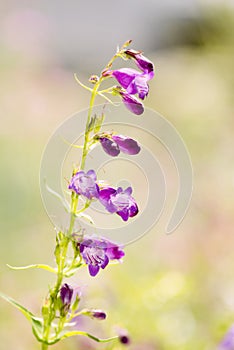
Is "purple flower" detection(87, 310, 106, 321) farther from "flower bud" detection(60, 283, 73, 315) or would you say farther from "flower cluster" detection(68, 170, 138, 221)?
"flower cluster" detection(68, 170, 138, 221)

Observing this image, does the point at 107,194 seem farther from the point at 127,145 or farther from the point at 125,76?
the point at 125,76

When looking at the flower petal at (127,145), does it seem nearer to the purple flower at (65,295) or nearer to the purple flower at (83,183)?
the purple flower at (83,183)

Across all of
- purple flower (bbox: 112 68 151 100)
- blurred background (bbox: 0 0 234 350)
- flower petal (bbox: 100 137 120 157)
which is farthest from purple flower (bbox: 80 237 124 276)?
blurred background (bbox: 0 0 234 350)

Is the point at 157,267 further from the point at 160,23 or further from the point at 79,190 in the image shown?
the point at 160,23

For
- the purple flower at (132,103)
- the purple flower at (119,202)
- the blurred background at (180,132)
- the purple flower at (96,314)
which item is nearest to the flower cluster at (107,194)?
the purple flower at (119,202)

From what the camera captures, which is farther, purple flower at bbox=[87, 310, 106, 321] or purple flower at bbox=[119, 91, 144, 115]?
purple flower at bbox=[87, 310, 106, 321]

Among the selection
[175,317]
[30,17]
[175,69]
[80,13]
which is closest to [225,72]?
[175,69]
